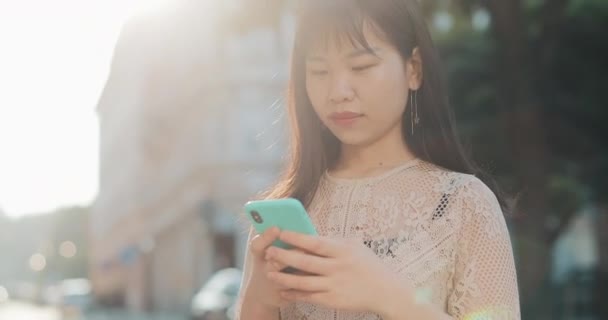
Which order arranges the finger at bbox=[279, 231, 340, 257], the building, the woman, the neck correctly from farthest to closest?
the building
the neck
the woman
the finger at bbox=[279, 231, 340, 257]

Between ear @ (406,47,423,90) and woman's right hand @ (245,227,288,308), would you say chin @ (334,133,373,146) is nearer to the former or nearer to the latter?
ear @ (406,47,423,90)

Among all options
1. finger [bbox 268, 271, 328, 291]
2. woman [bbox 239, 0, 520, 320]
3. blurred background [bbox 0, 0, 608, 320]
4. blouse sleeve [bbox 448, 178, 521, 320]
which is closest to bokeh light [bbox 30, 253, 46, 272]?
blurred background [bbox 0, 0, 608, 320]

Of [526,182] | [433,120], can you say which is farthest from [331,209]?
[526,182]

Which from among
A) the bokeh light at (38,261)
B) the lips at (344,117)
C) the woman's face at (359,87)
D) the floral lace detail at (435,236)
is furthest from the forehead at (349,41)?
the bokeh light at (38,261)

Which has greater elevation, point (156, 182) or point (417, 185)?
point (417, 185)

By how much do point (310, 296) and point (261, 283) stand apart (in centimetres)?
26

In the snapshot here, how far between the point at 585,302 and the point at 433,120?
16157mm

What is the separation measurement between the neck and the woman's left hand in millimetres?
409

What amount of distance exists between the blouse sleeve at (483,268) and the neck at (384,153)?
0.69 feet

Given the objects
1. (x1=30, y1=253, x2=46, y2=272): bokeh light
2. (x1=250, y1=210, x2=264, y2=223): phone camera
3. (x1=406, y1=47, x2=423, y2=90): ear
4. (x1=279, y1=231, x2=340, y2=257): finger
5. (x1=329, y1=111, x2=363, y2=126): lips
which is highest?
(x1=406, y1=47, x2=423, y2=90): ear

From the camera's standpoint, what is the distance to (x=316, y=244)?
Answer: 1771 mm

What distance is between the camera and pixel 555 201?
17.8 metres

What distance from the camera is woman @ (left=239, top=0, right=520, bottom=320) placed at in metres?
1.90

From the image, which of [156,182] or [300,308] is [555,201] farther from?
[156,182]
